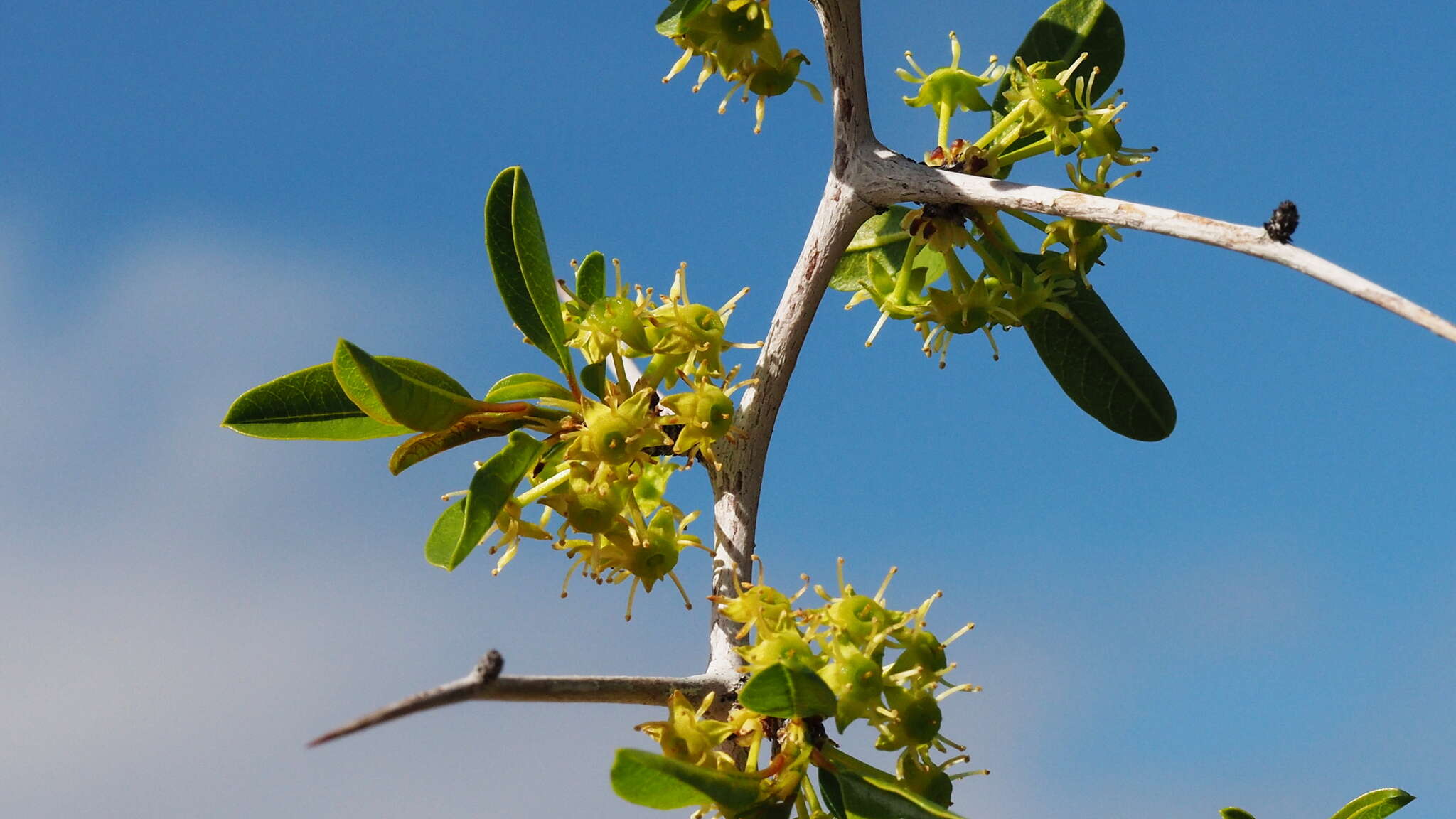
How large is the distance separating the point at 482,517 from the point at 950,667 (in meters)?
0.94

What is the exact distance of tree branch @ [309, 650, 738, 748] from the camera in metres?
1.50

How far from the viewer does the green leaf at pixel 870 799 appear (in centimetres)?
204

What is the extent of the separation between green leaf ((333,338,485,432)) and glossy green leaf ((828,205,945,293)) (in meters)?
1.17

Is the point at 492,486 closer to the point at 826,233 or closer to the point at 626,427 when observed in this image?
the point at 626,427

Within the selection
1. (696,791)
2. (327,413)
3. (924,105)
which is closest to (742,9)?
(924,105)

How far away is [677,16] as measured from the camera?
265 centimetres

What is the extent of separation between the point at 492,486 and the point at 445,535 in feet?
0.75

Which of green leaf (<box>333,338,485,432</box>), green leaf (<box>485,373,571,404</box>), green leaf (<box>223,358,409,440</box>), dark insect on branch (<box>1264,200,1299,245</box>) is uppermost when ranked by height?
dark insect on branch (<box>1264,200,1299,245</box>)

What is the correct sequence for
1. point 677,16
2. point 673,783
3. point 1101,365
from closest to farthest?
1. point 673,783
2. point 677,16
3. point 1101,365

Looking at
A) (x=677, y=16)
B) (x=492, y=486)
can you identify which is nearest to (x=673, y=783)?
(x=492, y=486)

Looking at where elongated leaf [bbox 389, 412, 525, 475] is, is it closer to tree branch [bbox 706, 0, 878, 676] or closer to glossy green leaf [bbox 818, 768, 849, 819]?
tree branch [bbox 706, 0, 878, 676]

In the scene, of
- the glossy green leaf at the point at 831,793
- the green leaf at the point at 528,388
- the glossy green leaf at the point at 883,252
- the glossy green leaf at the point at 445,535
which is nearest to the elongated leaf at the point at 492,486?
the glossy green leaf at the point at 445,535

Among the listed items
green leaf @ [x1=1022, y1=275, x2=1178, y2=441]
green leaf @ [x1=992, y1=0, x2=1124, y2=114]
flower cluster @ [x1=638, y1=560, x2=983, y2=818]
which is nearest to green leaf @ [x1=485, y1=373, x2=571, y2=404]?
flower cluster @ [x1=638, y1=560, x2=983, y2=818]

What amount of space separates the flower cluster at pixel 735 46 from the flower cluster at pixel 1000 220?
0.32m
